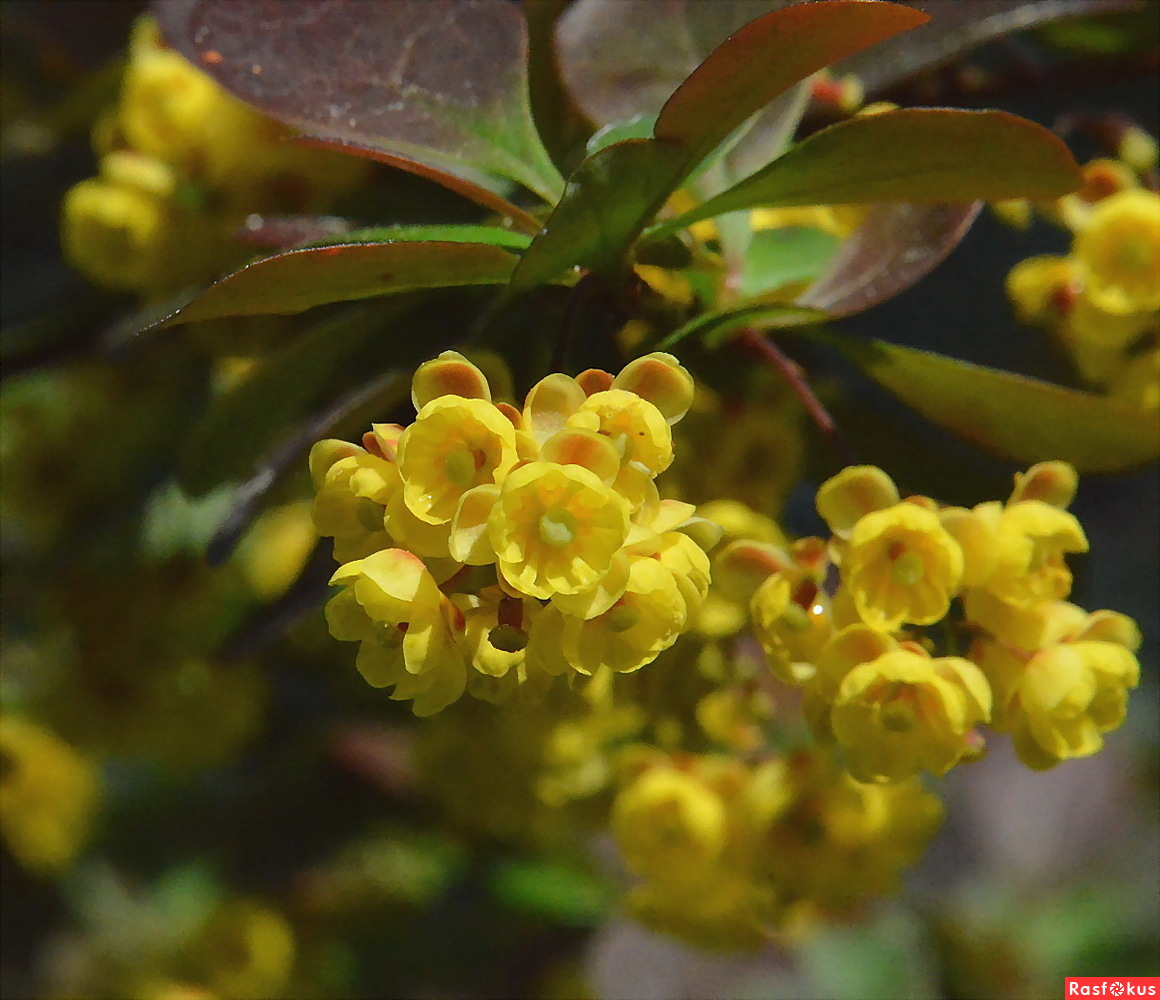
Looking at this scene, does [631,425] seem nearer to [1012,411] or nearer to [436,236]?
[436,236]

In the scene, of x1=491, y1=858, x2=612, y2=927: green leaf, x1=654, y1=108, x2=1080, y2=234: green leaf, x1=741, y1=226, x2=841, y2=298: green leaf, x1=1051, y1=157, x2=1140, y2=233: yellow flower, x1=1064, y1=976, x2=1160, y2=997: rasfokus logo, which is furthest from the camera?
x1=491, y1=858, x2=612, y2=927: green leaf

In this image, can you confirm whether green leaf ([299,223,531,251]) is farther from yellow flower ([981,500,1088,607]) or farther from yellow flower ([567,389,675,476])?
yellow flower ([981,500,1088,607])

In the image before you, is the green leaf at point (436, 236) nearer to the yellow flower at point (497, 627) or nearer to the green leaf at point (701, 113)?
the green leaf at point (701, 113)

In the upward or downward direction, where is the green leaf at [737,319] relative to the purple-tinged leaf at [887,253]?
downward

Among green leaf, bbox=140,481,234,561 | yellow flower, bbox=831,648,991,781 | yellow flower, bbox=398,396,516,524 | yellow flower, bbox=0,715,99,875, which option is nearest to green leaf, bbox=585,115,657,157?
yellow flower, bbox=398,396,516,524

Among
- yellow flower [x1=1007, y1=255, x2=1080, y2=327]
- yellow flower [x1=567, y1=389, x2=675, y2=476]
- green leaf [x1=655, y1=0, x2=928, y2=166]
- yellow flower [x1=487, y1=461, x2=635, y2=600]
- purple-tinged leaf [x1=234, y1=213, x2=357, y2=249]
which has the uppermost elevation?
yellow flower [x1=1007, y1=255, x2=1080, y2=327]

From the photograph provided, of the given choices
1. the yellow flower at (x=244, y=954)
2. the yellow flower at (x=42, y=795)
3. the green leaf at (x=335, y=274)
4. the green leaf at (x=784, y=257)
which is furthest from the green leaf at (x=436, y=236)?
the yellow flower at (x=244, y=954)

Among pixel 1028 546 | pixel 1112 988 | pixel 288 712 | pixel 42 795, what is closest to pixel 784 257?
pixel 1028 546
